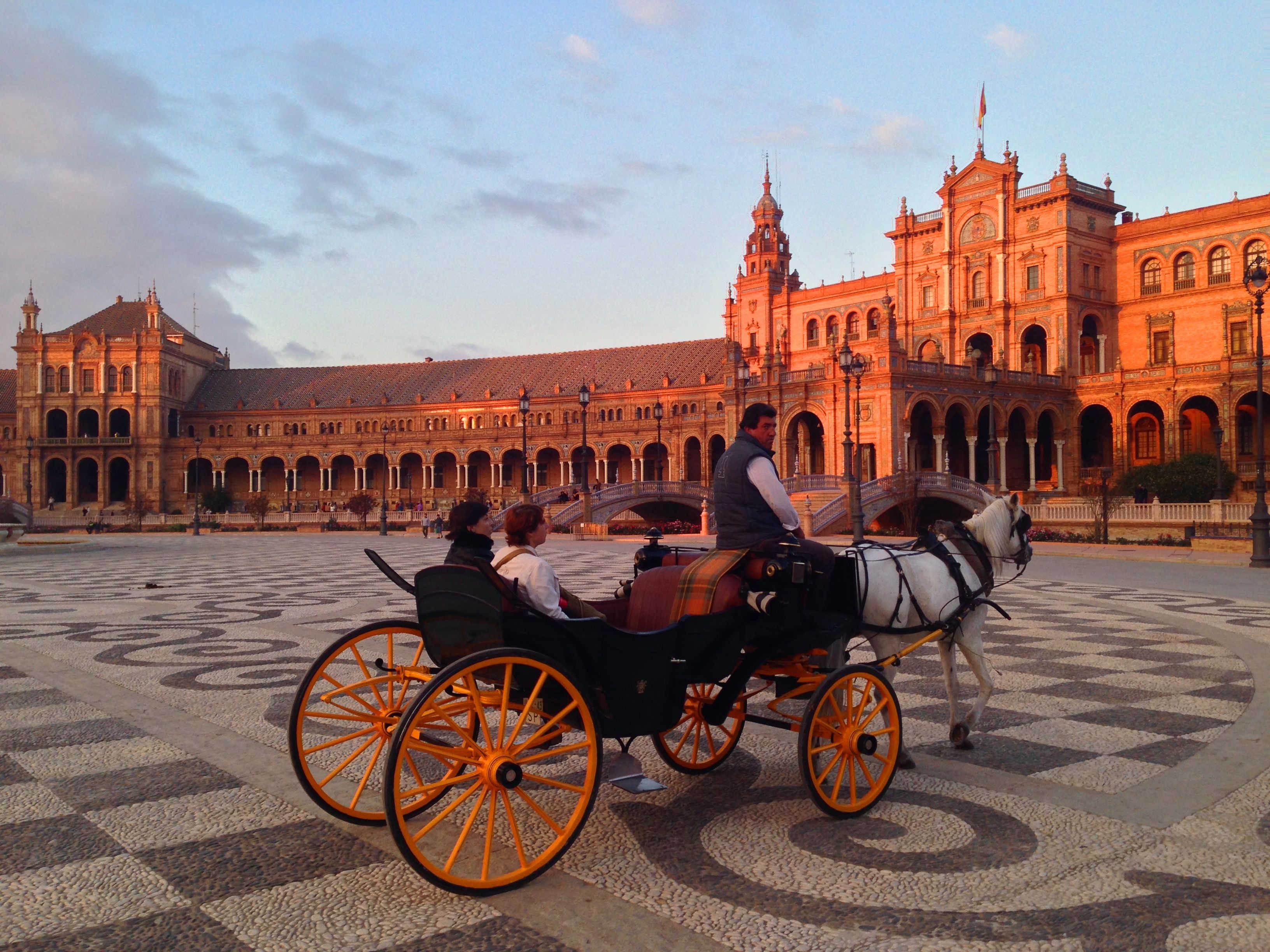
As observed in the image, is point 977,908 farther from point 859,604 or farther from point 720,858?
point 859,604

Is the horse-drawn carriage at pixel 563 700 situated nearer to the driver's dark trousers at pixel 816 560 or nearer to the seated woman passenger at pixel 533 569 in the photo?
the driver's dark trousers at pixel 816 560

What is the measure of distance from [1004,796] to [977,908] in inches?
57.4

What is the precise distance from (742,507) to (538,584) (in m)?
1.26

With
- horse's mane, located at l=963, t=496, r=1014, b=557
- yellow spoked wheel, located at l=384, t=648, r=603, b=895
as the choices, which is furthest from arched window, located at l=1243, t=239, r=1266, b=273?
yellow spoked wheel, located at l=384, t=648, r=603, b=895

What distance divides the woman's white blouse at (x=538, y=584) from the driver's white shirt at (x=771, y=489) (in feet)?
3.92

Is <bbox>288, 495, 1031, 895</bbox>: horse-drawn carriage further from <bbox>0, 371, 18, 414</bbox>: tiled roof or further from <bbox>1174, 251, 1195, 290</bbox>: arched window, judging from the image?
<bbox>0, 371, 18, 414</bbox>: tiled roof

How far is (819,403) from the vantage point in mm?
49625

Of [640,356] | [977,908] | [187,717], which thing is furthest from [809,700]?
[640,356]

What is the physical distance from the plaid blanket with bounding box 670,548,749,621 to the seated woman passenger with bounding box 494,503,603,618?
403 millimetres

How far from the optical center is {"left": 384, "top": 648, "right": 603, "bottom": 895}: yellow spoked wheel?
366 cm

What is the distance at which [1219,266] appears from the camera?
177ft

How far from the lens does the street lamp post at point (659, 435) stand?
48.0 m

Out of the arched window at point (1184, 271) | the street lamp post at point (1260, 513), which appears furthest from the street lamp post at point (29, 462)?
the arched window at point (1184, 271)

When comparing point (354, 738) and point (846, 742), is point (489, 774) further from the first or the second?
point (846, 742)
